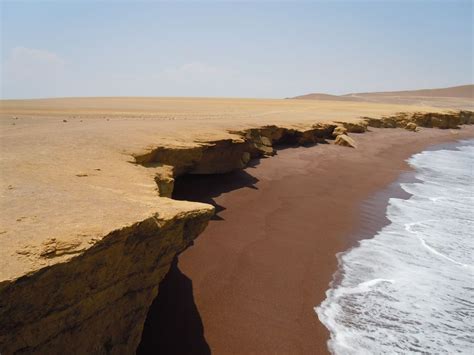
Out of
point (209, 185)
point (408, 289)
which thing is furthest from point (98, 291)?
point (209, 185)

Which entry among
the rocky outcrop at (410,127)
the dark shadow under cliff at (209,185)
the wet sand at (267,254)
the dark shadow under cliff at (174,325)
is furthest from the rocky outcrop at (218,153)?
the rocky outcrop at (410,127)

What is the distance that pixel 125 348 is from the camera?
3.79m

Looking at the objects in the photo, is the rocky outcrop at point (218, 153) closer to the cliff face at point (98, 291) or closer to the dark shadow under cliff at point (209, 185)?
the dark shadow under cliff at point (209, 185)

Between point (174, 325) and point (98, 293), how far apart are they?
1961 millimetres

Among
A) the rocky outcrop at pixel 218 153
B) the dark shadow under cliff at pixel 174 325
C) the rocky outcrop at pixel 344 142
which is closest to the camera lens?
the dark shadow under cliff at pixel 174 325

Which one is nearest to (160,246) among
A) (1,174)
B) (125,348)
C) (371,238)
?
(125,348)

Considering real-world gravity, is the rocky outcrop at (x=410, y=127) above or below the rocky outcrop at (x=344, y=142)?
below

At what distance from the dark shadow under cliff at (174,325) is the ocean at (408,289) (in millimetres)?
1640

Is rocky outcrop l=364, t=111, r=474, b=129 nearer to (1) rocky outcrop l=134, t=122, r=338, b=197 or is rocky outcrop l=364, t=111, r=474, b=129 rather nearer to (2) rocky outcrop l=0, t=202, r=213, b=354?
(1) rocky outcrop l=134, t=122, r=338, b=197

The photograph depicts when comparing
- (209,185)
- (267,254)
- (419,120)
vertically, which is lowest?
(267,254)

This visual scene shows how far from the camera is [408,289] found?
235 inches

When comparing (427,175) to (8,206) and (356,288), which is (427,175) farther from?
(8,206)

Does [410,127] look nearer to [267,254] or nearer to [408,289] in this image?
[408,289]

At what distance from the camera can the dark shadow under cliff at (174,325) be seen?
452cm
